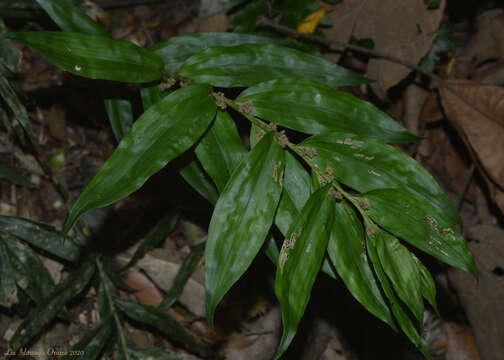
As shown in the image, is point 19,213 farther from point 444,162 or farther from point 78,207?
point 444,162

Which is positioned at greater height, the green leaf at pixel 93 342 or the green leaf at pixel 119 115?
the green leaf at pixel 119 115

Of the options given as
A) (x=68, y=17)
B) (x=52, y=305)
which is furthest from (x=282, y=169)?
(x=52, y=305)

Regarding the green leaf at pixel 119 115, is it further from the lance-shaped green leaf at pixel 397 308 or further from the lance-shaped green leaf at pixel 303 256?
the lance-shaped green leaf at pixel 397 308

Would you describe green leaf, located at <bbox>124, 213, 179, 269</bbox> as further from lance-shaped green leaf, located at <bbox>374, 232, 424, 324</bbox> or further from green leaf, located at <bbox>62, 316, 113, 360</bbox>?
lance-shaped green leaf, located at <bbox>374, 232, 424, 324</bbox>

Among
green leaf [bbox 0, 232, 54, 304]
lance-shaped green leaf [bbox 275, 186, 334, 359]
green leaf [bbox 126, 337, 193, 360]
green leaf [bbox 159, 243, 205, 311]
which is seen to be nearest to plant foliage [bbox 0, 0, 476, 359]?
lance-shaped green leaf [bbox 275, 186, 334, 359]

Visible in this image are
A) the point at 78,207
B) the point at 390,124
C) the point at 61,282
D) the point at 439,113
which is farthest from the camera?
the point at 439,113

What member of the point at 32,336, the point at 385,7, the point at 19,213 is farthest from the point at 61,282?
the point at 385,7

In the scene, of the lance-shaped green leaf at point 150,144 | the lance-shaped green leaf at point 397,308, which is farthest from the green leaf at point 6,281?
the lance-shaped green leaf at point 397,308
